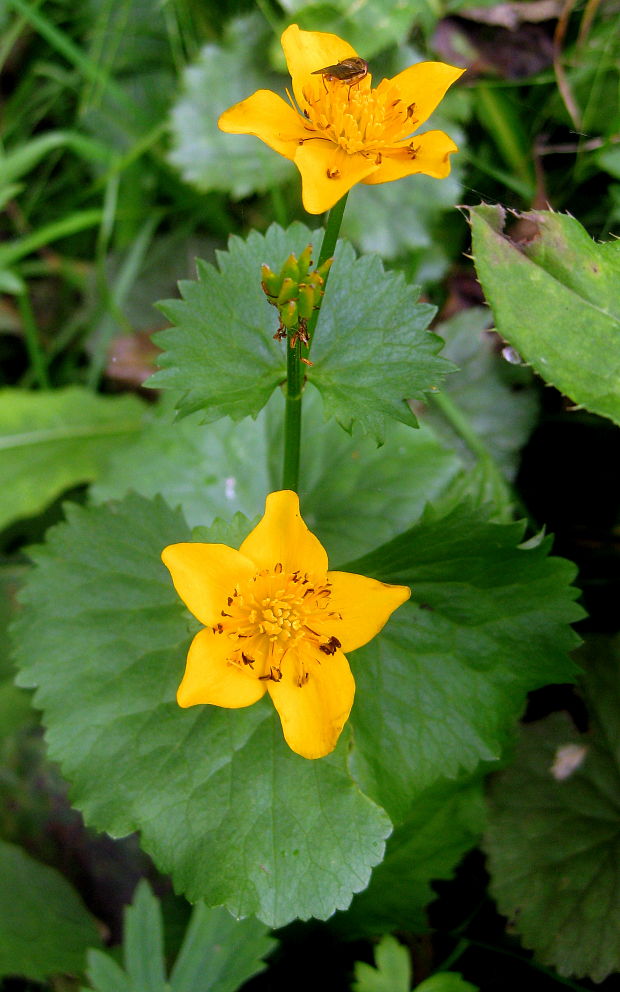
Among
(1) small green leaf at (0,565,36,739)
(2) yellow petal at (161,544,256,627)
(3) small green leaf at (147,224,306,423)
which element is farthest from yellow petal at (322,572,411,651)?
(1) small green leaf at (0,565,36,739)

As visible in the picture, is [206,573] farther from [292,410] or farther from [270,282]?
[270,282]

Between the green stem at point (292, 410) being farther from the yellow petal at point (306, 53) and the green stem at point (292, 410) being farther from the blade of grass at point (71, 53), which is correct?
the blade of grass at point (71, 53)

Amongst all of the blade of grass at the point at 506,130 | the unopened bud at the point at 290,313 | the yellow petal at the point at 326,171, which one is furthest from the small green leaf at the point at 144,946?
the blade of grass at the point at 506,130

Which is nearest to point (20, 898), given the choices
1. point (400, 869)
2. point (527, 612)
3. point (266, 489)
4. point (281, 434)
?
point (400, 869)

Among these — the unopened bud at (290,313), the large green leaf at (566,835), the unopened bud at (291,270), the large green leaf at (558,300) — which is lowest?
the large green leaf at (566,835)

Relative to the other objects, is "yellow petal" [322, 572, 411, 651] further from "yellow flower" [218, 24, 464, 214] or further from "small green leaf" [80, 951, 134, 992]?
"small green leaf" [80, 951, 134, 992]

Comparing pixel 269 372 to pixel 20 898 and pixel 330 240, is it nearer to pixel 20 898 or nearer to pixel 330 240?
pixel 330 240
